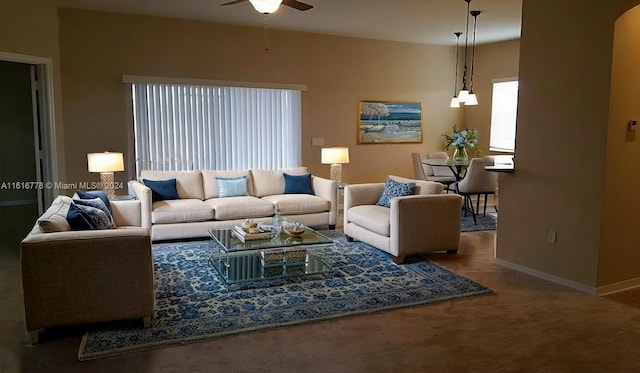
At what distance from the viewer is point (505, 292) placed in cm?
407

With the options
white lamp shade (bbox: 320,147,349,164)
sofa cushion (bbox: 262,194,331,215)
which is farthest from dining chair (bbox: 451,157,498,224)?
sofa cushion (bbox: 262,194,331,215)

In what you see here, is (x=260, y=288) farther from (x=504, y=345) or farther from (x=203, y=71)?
(x=203, y=71)

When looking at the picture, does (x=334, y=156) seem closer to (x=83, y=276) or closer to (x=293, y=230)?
(x=293, y=230)

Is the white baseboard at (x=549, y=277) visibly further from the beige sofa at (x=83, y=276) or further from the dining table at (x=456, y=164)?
the beige sofa at (x=83, y=276)

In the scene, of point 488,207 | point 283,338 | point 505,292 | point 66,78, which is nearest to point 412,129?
point 488,207

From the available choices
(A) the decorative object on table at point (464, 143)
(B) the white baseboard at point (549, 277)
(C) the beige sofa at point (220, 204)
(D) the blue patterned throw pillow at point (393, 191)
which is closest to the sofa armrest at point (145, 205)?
(C) the beige sofa at point (220, 204)

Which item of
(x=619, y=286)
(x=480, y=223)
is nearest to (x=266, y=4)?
(x=619, y=286)

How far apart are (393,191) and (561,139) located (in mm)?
1874

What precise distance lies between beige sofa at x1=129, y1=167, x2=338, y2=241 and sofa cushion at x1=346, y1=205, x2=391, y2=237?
0.72 m

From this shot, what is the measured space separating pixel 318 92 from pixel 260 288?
166 inches

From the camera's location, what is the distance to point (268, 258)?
14.7 feet

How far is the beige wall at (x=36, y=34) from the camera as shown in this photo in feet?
15.8

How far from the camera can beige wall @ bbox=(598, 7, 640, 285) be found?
3869 mm

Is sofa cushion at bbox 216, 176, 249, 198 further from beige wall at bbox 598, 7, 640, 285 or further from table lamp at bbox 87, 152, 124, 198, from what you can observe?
beige wall at bbox 598, 7, 640, 285
